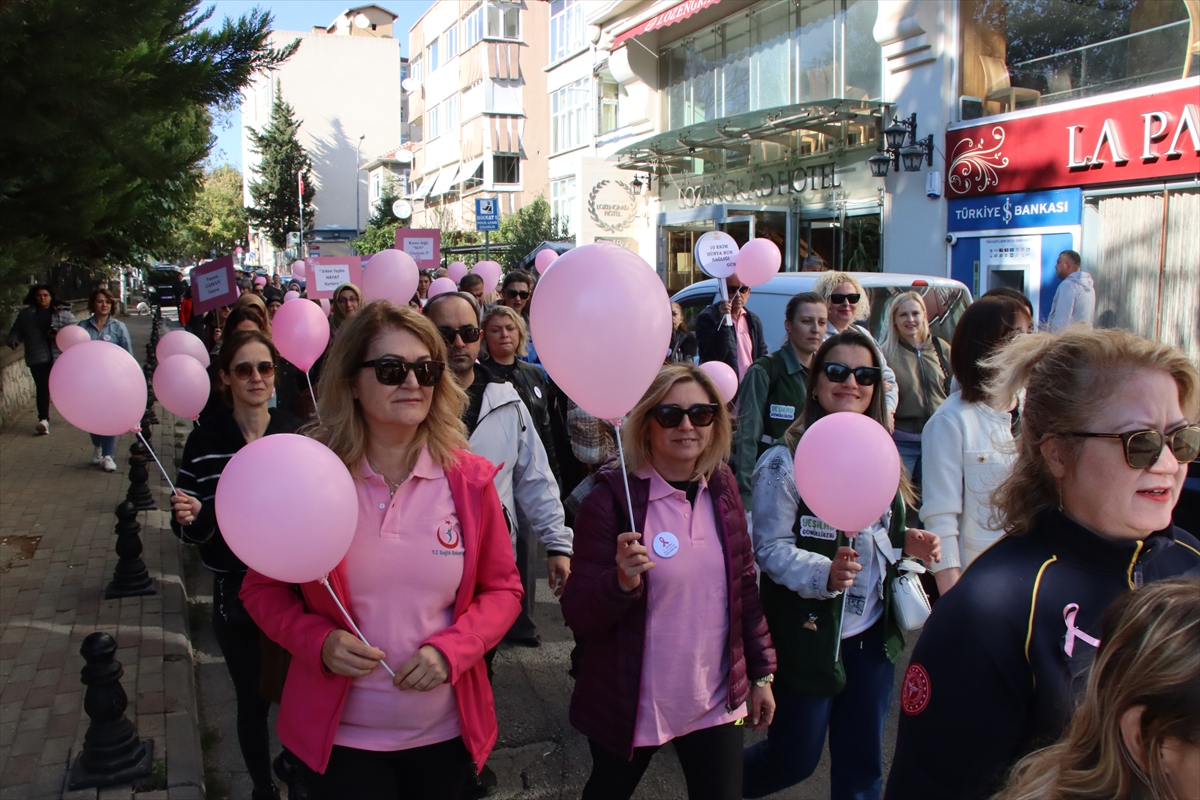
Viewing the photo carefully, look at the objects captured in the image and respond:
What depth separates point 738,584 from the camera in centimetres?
290

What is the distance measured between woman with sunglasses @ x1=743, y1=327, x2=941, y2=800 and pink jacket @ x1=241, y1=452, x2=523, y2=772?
41.0 inches

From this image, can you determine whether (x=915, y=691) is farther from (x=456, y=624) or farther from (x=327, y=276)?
(x=327, y=276)

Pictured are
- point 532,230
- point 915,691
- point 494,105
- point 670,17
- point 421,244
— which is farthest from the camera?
point 494,105

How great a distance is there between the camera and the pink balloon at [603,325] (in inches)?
109

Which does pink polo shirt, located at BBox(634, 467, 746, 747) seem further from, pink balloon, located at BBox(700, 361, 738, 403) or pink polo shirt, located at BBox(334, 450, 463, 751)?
pink balloon, located at BBox(700, 361, 738, 403)

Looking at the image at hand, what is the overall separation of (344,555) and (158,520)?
610cm

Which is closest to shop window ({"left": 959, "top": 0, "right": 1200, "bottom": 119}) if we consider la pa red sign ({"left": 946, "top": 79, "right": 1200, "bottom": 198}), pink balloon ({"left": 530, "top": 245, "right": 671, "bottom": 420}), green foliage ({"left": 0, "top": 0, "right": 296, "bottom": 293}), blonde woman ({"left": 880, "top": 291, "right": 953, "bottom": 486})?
la pa red sign ({"left": 946, "top": 79, "right": 1200, "bottom": 198})

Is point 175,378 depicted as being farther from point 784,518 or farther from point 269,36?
point 784,518

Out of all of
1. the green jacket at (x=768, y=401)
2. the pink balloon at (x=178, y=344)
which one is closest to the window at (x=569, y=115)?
the pink balloon at (x=178, y=344)

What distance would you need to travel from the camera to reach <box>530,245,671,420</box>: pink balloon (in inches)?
109

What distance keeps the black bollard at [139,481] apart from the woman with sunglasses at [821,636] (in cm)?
544

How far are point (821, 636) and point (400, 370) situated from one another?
66.5 inches

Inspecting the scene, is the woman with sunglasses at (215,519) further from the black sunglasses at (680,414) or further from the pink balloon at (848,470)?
the pink balloon at (848,470)

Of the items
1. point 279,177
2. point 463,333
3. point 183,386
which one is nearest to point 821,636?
point 463,333
